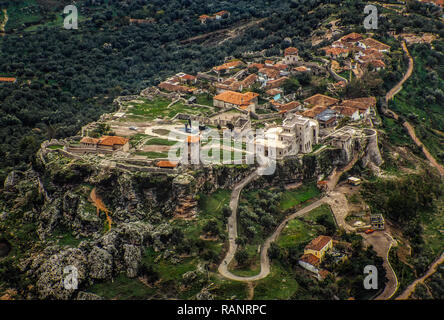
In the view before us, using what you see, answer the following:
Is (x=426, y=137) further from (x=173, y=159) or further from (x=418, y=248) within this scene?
(x=173, y=159)

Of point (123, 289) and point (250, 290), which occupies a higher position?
point (250, 290)

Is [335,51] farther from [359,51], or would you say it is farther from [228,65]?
[228,65]

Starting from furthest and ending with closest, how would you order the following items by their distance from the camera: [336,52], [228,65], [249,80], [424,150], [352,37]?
[352,37] < [228,65] < [336,52] < [249,80] < [424,150]

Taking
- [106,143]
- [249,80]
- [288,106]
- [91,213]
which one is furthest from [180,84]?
[91,213]

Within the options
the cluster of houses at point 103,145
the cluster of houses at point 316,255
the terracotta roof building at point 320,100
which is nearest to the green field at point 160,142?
the cluster of houses at point 103,145

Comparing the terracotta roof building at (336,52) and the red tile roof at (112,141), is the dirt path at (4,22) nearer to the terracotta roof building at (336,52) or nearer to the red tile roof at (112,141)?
the red tile roof at (112,141)

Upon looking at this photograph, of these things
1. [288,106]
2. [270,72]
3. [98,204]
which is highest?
[270,72]
